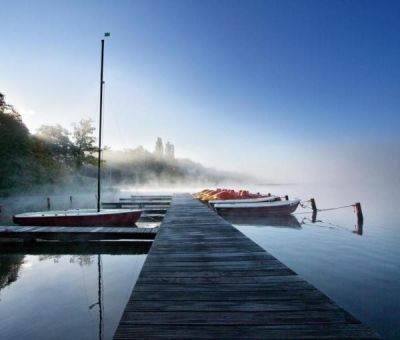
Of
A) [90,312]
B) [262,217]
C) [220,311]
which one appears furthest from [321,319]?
[262,217]

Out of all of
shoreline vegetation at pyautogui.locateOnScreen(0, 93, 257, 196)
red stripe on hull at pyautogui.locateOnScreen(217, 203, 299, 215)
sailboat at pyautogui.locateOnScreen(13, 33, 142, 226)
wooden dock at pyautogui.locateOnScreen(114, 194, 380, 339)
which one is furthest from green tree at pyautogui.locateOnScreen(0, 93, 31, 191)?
wooden dock at pyautogui.locateOnScreen(114, 194, 380, 339)

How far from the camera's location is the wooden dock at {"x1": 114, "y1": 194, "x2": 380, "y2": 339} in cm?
325

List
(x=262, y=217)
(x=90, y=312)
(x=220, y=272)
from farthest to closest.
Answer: (x=262, y=217) → (x=90, y=312) → (x=220, y=272)

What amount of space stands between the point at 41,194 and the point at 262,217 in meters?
57.5

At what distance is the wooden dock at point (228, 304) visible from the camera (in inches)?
128

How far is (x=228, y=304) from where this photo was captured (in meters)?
4.04

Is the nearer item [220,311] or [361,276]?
[220,311]

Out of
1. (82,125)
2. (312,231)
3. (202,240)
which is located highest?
(82,125)

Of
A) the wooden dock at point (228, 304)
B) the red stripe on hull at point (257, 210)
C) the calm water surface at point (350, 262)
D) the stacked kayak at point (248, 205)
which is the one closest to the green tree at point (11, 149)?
the stacked kayak at point (248, 205)

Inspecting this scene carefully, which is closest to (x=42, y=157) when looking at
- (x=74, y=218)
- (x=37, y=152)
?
(x=37, y=152)

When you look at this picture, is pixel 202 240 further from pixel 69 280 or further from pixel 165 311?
pixel 69 280

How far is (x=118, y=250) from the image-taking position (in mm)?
15227

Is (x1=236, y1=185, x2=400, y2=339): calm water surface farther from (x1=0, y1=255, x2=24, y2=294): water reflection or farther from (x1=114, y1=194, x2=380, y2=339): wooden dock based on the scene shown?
(x1=0, y1=255, x2=24, y2=294): water reflection

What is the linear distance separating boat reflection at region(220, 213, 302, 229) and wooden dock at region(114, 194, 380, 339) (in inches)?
786
